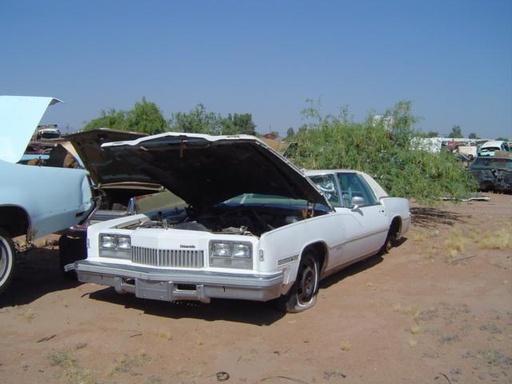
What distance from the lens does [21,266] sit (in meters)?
7.72

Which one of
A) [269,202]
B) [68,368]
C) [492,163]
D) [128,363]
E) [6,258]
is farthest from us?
[492,163]

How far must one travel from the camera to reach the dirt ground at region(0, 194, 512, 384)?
4.10m

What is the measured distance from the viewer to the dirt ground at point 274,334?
4098 mm

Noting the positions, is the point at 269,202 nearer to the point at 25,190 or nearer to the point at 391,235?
the point at 391,235

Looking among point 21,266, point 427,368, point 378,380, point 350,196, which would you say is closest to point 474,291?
point 350,196

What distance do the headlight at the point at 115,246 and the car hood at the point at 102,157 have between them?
4.66ft

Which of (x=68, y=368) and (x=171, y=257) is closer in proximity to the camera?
(x=68, y=368)

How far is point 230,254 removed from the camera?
16.6 ft

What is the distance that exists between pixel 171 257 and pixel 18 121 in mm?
2403

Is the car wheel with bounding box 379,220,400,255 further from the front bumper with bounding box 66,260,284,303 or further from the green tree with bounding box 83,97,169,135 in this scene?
the green tree with bounding box 83,97,169,135

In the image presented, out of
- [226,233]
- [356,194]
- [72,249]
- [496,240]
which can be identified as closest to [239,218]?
[226,233]

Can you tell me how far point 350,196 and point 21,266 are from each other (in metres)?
4.73

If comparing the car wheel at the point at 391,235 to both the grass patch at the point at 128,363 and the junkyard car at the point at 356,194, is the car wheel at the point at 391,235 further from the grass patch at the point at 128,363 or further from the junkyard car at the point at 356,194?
the grass patch at the point at 128,363

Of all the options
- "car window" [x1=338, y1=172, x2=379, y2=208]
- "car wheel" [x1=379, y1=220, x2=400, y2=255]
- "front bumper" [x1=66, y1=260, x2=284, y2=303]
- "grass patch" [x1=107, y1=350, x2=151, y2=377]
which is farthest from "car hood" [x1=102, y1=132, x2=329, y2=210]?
"car wheel" [x1=379, y1=220, x2=400, y2=255]
